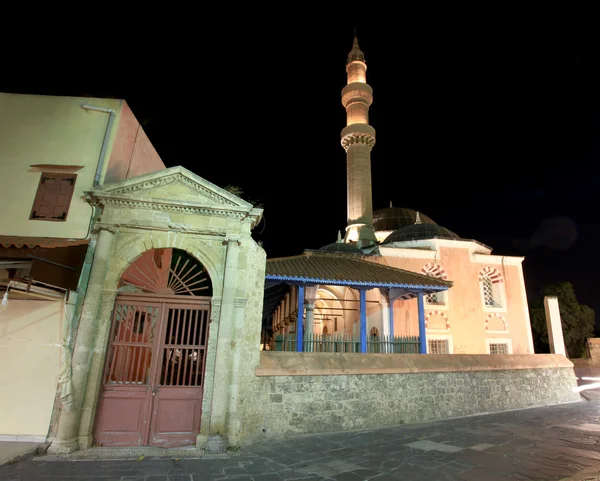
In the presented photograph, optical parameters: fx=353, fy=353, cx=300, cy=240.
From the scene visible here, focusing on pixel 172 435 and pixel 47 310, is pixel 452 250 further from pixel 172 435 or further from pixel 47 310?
pixel 47 310

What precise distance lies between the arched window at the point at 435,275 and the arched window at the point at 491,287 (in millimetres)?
2422

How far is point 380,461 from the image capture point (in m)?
5.71

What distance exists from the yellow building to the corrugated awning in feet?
0.05

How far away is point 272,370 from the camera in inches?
297

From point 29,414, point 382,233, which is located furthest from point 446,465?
point 382,233

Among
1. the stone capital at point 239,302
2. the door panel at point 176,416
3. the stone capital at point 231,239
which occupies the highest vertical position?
the stone capital at point 231,239

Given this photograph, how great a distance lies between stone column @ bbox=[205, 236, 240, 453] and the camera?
639 cm

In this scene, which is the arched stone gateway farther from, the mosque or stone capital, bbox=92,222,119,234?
the mosque

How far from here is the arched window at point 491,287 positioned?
19.4m

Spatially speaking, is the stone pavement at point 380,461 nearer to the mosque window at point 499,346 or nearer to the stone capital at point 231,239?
the stone capital at point 231,239

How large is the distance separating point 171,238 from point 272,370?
3509 millimetres

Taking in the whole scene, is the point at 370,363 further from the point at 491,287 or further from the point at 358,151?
the point at 358,151

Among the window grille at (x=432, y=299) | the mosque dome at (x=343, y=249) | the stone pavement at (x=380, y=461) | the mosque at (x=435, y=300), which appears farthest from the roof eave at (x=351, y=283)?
the mosque dome at (x=343, y=249)

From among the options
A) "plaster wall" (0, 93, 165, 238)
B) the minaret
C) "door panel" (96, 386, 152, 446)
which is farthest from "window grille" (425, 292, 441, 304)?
"plaster wall" (0, 93, 165, 238)
